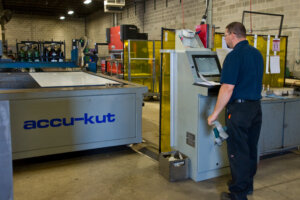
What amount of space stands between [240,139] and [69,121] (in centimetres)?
189

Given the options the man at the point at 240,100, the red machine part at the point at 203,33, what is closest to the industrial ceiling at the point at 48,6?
the red machine part at the point at 203,33

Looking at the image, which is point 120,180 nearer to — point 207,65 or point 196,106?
point 196,106

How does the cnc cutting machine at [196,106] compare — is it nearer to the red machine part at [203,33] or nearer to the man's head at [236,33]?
the red machine part at [203,33]

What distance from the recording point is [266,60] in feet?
11.7

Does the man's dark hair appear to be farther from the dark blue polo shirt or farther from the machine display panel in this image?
the machine display panel

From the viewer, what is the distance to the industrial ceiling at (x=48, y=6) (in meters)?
13.1

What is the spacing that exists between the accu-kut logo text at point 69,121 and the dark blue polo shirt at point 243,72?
1.67m

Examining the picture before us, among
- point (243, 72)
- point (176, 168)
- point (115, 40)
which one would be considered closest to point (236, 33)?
point (243, 72)

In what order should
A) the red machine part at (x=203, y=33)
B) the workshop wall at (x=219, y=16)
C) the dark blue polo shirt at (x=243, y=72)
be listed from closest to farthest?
the dark blue polo shirt at (x=243, y=72)
the red machine part at (x=203, y=33)
the workshop wall at (x=219, y=16)

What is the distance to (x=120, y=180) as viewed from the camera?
2.72 metres

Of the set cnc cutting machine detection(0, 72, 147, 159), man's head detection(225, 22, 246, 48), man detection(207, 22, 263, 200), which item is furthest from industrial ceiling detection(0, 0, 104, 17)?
man detection(207, 22, 263, 200)

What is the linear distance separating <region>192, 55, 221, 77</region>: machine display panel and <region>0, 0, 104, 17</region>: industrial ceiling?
35.8 feet

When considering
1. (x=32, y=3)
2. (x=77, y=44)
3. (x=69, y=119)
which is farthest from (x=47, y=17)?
(x=69, y=119)

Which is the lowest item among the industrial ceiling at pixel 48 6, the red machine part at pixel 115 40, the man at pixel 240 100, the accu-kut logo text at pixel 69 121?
the accu-kut logo text at pixel 69 121
